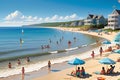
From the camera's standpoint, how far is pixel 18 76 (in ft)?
82.1

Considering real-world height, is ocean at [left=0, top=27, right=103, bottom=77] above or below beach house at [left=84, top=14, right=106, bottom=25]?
below

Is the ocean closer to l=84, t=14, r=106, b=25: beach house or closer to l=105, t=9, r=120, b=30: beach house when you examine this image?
l=105, t=9, r=120, b=30: beach house

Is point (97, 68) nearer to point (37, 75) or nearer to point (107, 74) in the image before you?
point (107, 74)

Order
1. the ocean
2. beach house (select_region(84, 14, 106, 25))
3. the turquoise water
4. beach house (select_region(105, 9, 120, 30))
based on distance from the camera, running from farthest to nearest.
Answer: beach house (select_region(84, 14, 106, 25))
beach house (select_region(105, 9, 120, 30))
the turquoise water
the ocean

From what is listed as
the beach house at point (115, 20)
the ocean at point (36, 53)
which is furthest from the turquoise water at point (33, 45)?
the beach house at point (115, 20)

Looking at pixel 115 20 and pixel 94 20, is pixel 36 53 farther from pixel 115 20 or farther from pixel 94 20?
pixel 94 20

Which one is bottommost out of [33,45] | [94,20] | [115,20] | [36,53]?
[36,53]

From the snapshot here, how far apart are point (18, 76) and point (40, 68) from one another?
487 cm

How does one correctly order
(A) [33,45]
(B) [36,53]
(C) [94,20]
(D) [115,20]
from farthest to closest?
(C) [94,20]
(D) [115,20]
(A) [33,45]
(B) [36,53]

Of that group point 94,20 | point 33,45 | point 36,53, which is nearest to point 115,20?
point 94,20

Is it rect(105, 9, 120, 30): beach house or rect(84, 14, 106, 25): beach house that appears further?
rect(84, 14, 106, 25): beach house

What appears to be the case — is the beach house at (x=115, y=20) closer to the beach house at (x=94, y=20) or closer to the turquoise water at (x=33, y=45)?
the turquoise water at (x=33, y=45)

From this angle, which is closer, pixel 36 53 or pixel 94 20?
pixel 36 53

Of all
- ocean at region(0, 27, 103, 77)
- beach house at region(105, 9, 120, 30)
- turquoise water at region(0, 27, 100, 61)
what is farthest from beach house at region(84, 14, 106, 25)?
ocean at region(0, 27, 103, 77)
